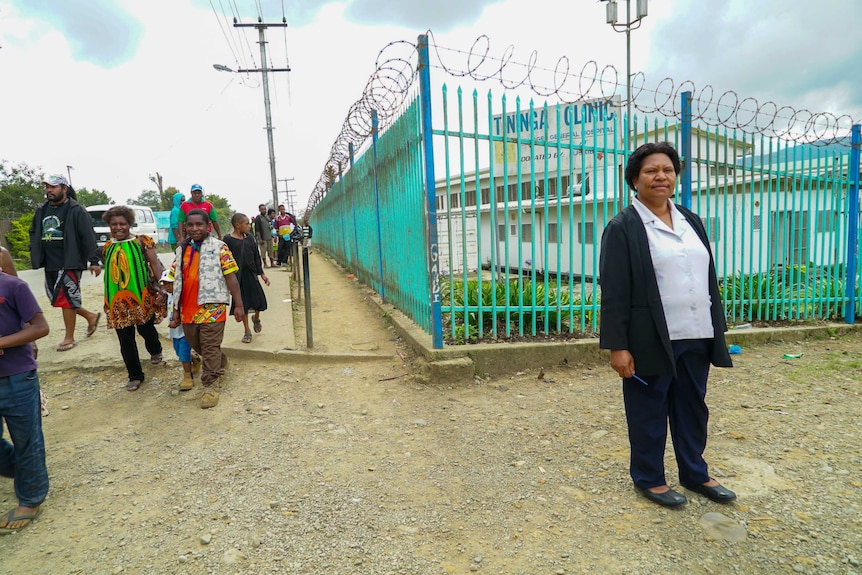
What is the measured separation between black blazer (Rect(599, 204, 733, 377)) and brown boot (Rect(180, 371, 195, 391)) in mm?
3469

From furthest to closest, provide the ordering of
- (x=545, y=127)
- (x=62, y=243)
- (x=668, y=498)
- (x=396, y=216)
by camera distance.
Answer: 1. (x=396, y=216)
2. (x=62, y=243)
3. (x=545, y=127)
4. (x=668, y=498)

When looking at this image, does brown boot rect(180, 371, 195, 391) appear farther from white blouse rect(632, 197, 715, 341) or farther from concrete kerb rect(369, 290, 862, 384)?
white blouse rect(632, 197, 715, 341)

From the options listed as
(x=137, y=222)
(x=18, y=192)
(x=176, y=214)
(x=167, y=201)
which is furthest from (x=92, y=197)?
(x=176, y=214)

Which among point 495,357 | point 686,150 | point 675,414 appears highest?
point 686,150

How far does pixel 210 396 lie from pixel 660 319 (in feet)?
10.9

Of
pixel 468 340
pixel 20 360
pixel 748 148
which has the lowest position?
pixel 468 340

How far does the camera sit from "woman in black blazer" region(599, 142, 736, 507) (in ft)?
8.21

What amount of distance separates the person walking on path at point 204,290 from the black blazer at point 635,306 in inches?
118

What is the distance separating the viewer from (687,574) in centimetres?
212

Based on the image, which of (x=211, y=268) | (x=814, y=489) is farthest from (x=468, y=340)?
(x=814, y=489)

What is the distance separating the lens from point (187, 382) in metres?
4.45

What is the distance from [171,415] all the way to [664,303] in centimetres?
353

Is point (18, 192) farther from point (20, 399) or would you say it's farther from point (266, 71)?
point (20, 399)

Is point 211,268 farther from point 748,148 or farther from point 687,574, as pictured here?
point 748,148
